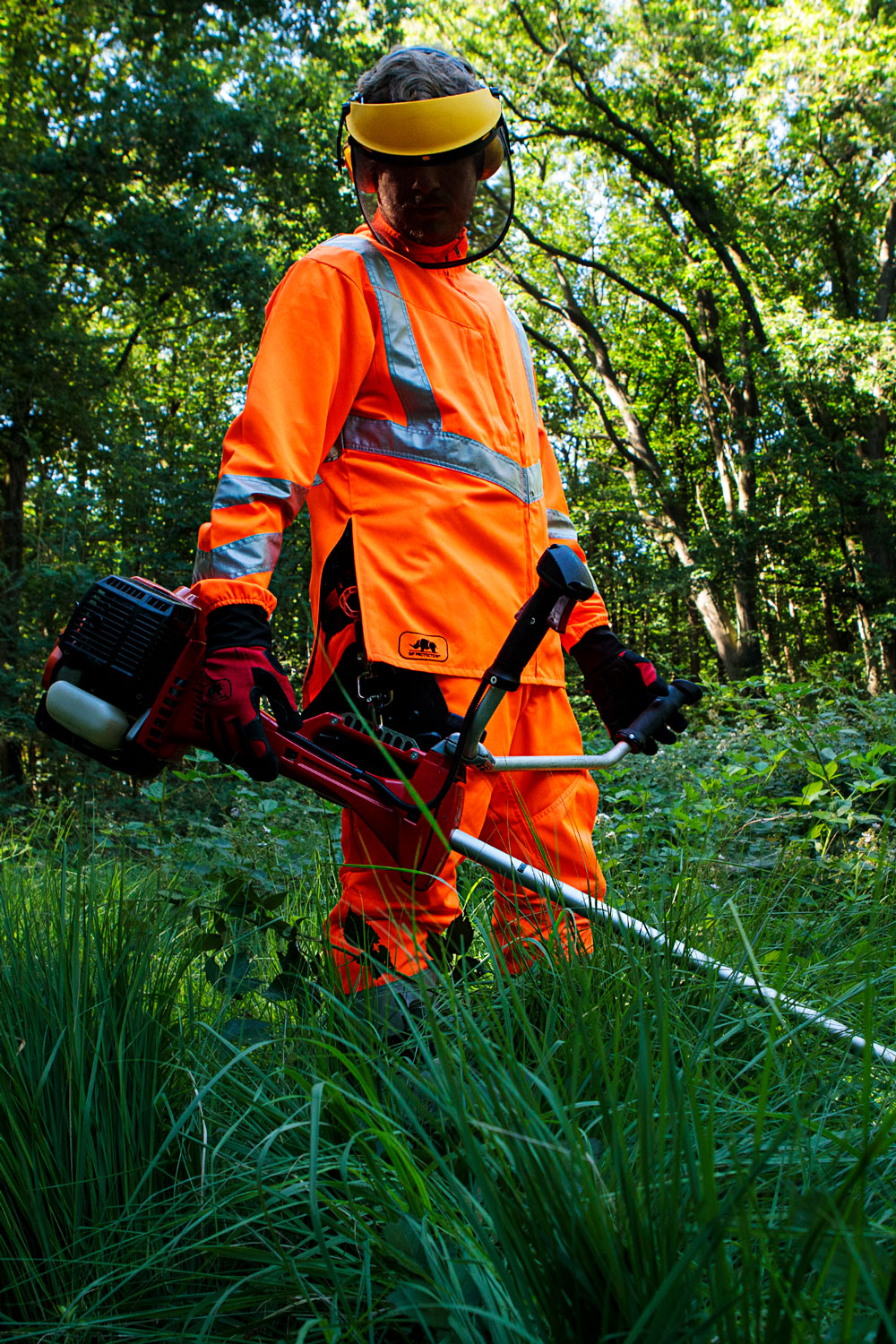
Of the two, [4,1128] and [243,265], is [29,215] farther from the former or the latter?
[4,1128]

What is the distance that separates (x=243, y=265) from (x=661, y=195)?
952 cm

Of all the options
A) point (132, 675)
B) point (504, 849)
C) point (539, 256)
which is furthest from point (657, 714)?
point (539, 256)

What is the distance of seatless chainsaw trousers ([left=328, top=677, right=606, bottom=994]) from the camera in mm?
1802

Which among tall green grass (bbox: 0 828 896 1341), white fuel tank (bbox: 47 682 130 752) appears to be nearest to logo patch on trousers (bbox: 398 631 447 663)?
white fuel tank (bbox: 47 682 130 752)

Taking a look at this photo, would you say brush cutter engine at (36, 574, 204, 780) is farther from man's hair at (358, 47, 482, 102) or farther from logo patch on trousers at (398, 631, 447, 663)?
man's hair at (358, 47, 482, 102)

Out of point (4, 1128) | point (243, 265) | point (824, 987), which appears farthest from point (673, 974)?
point (243, 265)

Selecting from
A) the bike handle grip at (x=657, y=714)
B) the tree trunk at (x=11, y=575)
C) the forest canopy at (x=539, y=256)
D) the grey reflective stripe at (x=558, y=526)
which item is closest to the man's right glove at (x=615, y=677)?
the bike handle grip at (x=657, y=714)

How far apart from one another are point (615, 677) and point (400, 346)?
94 centimetres

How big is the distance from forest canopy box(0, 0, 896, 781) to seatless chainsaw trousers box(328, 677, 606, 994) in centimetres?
433

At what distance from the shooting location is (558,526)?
2.53 meters

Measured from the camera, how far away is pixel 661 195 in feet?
53.9

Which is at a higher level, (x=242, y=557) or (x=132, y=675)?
(x=242, y=557)

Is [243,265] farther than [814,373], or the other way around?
[814,373]

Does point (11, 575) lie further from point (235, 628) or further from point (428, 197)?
point (235, 628)
